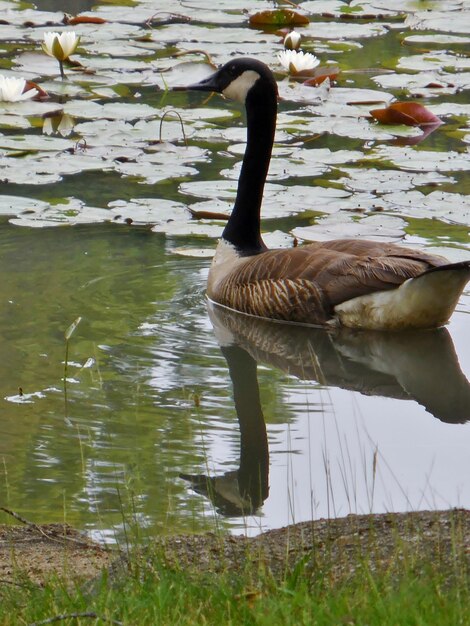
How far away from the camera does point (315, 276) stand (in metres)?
6.64

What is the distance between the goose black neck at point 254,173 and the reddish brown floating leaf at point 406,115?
9.68 ft

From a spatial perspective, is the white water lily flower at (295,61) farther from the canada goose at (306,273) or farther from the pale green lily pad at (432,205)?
the canada goose at (306,273)

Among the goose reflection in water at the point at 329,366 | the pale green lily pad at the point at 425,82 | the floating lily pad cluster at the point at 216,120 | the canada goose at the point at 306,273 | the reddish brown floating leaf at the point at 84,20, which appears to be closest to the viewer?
the goose reflection in water at the point at 329,366

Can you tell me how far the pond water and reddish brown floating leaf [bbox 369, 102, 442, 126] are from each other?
0.26 feet

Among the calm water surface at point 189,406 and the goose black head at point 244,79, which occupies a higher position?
the goose black head at point 244,79

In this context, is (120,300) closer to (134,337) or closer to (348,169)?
(134,337)

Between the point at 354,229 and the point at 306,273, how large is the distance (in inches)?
41.8

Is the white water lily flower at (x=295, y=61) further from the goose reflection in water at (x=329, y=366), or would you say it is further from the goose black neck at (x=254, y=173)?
the goose reflection in water at (x=329, y=366)

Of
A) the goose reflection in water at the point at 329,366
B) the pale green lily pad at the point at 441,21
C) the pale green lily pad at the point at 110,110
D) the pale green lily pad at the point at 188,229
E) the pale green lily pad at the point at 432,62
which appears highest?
the pale green lily pad at the point at 441,21

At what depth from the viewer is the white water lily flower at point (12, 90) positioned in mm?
9875

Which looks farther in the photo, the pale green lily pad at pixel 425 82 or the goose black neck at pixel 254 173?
the pale green lily pad at pixel 425 82

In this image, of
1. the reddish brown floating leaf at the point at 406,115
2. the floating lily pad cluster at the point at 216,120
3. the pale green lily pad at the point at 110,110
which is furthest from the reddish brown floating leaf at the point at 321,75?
the pale green lily pad at the point at 110,110

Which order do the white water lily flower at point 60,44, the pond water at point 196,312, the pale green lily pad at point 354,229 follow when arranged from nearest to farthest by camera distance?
1. the pond water at point 196,312
2. the pale green lily pad at point 354,229
3. the white water lily flower at point 60,44

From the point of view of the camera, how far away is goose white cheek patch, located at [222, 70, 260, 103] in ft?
23.5
